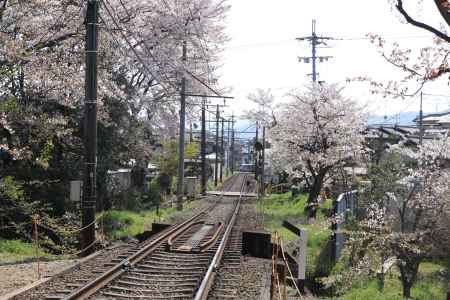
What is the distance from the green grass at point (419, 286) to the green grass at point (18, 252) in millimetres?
7962

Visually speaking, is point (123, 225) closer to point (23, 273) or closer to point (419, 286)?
point (23, 273)

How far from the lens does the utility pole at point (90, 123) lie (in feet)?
40.7

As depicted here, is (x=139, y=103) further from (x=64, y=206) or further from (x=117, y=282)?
(x=117, y=282)

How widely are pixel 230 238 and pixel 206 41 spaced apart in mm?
13618

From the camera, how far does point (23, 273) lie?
31.6 feet

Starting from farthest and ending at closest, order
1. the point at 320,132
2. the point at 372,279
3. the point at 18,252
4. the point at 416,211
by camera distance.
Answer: the point at 320,132 → the point at 416,211 → the point at 372,279 → the point at 18,252

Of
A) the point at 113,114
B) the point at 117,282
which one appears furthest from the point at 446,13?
the point at 113,114

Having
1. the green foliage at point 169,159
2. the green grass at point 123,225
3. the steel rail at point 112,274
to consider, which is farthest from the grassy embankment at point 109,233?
the green foliage at point 169,159

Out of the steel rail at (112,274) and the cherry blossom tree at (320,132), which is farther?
the cherry blossom tree at (320,132)

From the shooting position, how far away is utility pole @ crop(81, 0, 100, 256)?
12391 mm

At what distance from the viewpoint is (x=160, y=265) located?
10.4 meters

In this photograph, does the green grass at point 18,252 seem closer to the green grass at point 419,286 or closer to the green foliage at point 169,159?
the green grass at point 419,286

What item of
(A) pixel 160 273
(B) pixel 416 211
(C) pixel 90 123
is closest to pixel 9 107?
(C) pixel 90 123

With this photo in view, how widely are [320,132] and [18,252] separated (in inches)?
769
